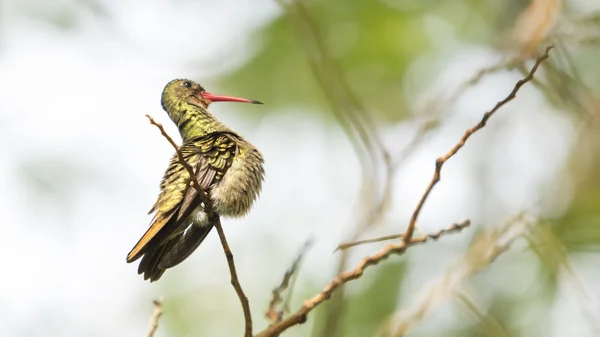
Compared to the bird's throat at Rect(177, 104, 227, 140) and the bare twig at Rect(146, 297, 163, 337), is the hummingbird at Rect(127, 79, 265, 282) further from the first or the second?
the bare twig at Rect(146, 297, 163, 337)

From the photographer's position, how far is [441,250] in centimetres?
942

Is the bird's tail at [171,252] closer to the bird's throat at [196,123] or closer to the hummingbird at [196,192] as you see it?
the hummingbird at [196,192]

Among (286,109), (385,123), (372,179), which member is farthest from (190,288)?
(372,179)

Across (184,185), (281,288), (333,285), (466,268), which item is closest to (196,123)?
(184,185)

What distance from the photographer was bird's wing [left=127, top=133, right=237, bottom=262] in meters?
3.45

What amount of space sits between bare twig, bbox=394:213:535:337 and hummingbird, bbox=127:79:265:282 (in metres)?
1.04

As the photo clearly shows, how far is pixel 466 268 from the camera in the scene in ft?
14.6

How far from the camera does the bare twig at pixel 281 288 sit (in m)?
3.41

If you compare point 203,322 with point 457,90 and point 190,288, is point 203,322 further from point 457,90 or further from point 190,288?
point 457,90

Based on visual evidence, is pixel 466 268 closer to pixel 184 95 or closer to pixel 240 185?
pixel 240 185

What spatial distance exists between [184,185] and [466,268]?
1697mm

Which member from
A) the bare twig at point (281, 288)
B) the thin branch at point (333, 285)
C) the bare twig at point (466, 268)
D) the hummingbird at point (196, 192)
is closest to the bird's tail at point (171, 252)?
the hummingbird at point (196, 192)

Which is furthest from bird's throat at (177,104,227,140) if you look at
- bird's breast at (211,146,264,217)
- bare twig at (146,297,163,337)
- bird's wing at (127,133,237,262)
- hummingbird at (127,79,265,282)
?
bare twig at (146,297,163,337)

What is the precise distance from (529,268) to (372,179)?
179 inches
